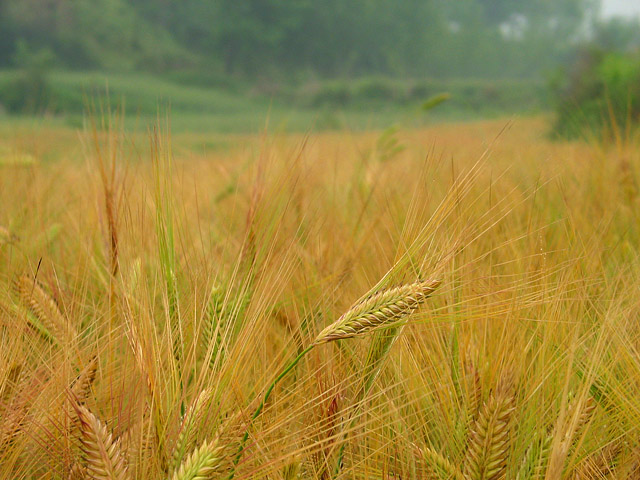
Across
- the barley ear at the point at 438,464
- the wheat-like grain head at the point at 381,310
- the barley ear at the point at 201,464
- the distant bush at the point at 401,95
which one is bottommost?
the distant bush at the point at 401,95

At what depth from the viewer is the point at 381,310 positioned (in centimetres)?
66

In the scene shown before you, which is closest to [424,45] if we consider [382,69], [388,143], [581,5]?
[382,69]

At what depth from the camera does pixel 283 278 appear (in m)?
0.85

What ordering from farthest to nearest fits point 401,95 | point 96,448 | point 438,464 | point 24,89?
point 401,95 → point 24,89 → point 438,464 → point 96,448

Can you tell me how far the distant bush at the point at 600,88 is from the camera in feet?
19.4

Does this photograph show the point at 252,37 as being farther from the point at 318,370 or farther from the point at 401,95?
the point at 318,370

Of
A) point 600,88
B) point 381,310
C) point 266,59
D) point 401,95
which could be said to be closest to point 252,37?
point 266,59

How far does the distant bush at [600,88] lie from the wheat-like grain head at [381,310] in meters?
4.96

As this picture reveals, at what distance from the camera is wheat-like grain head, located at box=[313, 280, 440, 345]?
2.15ft

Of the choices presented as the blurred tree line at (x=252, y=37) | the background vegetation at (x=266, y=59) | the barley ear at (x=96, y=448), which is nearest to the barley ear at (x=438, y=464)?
the barley ear at (x=96, y=448)

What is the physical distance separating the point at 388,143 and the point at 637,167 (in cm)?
101

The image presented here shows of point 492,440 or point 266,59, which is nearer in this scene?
point 492,440

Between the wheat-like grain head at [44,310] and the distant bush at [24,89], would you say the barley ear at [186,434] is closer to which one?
the wheat-like grain head at [44,310]

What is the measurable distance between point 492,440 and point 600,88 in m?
9.32
